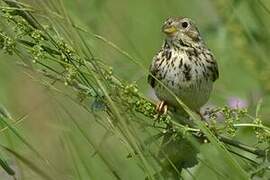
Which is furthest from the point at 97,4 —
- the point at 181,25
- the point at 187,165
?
the point at 187,165

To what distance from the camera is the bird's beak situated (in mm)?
3443

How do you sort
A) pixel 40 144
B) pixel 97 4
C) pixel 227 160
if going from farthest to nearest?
pixel 40 144, pixel 97 4, pixel 227 160

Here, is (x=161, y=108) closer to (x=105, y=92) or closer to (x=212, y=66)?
(x=212, y=66)

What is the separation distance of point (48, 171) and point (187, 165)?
1.31 ft

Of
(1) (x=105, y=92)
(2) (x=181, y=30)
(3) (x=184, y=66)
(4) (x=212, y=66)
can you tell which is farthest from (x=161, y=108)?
(1) (x=105, y=92)

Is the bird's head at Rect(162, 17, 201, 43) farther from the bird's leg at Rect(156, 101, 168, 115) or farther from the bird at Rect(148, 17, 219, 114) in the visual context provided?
the bird's leg at Rect(156, 101, 168, 115)

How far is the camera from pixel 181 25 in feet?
11.6

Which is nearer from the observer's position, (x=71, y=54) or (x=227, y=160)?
(x=227, y=160)

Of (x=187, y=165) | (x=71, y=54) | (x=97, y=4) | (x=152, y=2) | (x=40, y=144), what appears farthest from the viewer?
(x=152, y=2)

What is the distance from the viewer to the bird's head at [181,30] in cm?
346

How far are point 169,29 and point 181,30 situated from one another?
11 cm

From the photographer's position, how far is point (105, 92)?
1764 millimetres

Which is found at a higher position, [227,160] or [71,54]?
[71,54]

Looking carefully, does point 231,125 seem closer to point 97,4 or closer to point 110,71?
point 110,71
